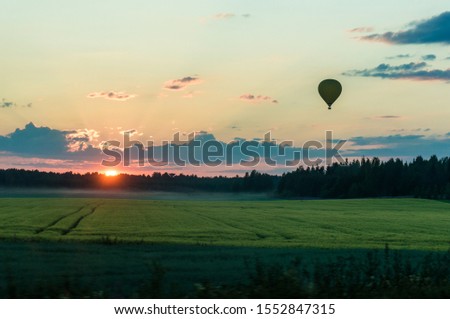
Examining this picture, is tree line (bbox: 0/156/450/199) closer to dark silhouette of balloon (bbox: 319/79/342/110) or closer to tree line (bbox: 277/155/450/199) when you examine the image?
tree line (bbox: 277/155/450/199)

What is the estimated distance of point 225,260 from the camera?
2436 centimetres

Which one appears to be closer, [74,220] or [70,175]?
[74,220]

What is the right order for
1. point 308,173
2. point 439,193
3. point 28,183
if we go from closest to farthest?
point 439,193 → point 308,173 → point 28,183

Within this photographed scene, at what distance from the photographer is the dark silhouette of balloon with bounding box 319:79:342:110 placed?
4488cm

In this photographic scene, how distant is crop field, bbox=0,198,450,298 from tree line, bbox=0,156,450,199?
83.7 metres

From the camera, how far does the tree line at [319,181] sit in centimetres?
14162

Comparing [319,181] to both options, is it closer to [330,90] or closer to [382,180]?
[382,180]

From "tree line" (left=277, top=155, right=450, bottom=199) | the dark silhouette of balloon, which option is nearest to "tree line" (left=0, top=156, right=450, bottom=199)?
"tree line" (left=277, top=155, right=450, bottom=199)

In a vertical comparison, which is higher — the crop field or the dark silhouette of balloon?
the dark silhouette of balloon

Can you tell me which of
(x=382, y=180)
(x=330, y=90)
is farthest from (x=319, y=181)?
(x=330, y=90)

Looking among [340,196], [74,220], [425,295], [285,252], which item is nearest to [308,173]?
[340,196]

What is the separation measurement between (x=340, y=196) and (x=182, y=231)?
108 m
